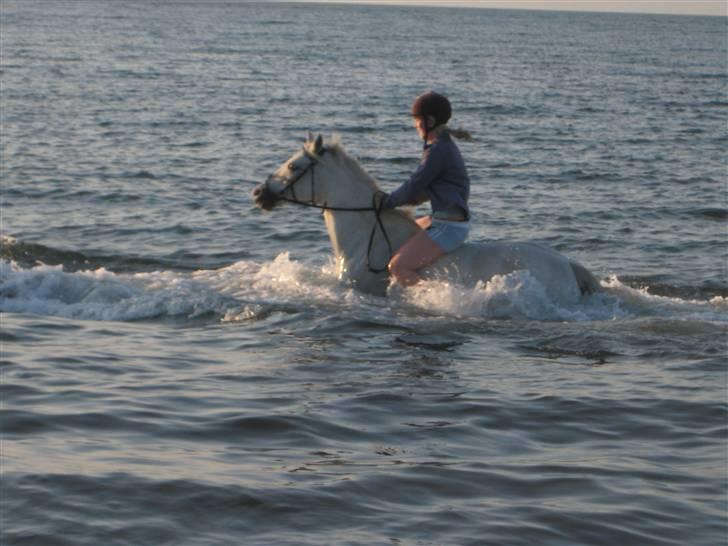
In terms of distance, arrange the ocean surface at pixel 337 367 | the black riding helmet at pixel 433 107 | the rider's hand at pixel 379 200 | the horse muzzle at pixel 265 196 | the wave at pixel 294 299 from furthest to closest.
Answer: the horse muzzle at pixel 265 196
the rider's hand at pixel 379 200
the wave at pixel 294 299
the black riding helmet at pixel 433 107
the ocean surface at pixel 337 367

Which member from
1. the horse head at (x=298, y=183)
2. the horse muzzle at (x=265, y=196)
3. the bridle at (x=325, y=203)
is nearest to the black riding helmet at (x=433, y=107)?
the bridle at (x=325, y=203)

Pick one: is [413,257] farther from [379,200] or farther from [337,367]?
[337,367]

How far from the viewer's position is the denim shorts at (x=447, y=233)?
40.1 feet

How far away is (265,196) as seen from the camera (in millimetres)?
12891

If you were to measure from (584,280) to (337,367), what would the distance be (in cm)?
322

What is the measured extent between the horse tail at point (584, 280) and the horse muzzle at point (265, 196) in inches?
120

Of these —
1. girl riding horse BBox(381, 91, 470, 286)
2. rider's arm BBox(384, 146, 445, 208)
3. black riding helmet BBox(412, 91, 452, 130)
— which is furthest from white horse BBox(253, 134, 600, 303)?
black riding helmet BBox(412, 91, 452, 130)

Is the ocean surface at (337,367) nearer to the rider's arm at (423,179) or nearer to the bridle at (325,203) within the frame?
the bridle at (325,203)

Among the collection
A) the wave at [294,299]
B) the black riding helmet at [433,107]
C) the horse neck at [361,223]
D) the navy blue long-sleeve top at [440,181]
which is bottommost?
the wave at [294,299]

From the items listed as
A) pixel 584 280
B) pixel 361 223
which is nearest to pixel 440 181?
pixel 361 223

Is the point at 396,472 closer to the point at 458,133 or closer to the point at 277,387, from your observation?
the point at 277,387

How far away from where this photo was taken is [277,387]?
31.9ft

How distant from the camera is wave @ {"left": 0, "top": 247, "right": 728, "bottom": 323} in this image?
12211 millimetres

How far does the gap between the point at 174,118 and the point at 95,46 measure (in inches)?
1421
